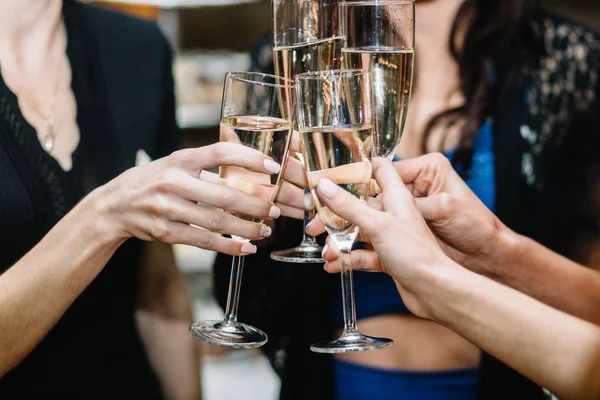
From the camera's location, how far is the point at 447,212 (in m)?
1.06

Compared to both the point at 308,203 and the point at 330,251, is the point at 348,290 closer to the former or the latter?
the point at 330,251

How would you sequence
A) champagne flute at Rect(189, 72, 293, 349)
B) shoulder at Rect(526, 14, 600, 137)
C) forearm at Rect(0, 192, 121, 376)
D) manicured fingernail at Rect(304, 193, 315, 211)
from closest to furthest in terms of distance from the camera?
champagne flute at Rect(189, 72, 293, 349), forearm at Rect(0, 192, 121, 376), manicured fingernail at Rect(304, 193, 315, 211), shoulder at Rect(526, 14, 600, 137)

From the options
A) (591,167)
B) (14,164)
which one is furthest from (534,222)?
(14,164)

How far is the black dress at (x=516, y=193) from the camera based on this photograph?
1624mm

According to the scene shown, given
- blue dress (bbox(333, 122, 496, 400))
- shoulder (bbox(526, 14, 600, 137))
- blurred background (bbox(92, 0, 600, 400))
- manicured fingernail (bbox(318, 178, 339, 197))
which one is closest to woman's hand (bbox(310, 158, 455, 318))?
manicured fingernail (bbox(318, 178, 339, 197))

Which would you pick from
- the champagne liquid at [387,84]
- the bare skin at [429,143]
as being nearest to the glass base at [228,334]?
the champagne liquid at [387,84]

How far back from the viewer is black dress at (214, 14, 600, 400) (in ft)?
5.33

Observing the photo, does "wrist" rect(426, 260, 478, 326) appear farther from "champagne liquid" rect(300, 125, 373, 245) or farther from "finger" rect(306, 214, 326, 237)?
"finger" rect(306, 214, 326, 237)

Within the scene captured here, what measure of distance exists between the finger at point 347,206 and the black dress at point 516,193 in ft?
2.72

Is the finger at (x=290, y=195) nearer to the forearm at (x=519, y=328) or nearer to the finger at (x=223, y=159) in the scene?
the finger at (x=223, y=159)

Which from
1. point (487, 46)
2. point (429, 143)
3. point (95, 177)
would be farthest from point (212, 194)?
point (487, 46)

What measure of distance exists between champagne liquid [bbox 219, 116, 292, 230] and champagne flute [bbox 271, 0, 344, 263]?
0.12 m

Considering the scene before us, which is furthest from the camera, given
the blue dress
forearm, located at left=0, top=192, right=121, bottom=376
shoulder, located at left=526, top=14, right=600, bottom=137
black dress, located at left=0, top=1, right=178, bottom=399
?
shoulder, located at left=526, top=14, right=600, bottom=137

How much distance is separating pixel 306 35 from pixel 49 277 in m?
0.54
